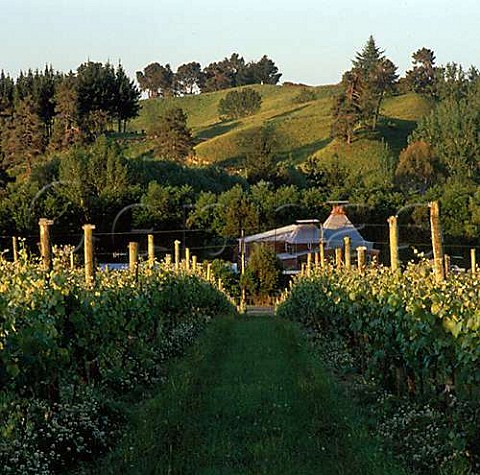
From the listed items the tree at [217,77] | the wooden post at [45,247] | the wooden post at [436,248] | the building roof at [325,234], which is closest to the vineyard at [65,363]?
the wooden post at [45,247]

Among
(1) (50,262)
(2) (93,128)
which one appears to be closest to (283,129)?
(2) (93,128)

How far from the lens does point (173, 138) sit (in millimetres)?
90312

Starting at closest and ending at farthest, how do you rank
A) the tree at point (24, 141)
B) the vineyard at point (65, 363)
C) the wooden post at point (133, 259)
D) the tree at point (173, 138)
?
the vineyard at point (65, 363) < the wooden post at point (133, 259) < the tree at point (24, 141) < the tree at point (173, 138)

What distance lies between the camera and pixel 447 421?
893 centimetres

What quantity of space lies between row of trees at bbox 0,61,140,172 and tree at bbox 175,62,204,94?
7479 cm

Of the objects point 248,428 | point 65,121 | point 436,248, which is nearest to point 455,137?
point 65,121

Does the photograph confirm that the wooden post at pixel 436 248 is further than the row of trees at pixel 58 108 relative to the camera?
No

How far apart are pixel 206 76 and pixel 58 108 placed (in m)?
94.3

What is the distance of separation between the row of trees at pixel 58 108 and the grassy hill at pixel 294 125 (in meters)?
9.90

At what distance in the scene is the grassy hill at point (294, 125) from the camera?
9269cm

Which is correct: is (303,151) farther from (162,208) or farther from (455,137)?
(162,208)

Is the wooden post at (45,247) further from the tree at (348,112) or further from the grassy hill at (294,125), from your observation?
the tree at (348,112)

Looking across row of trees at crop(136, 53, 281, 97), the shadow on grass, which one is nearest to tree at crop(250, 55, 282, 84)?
row of trees at crop(136, 53, 281, 97)

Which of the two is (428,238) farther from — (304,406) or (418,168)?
(304,406)
